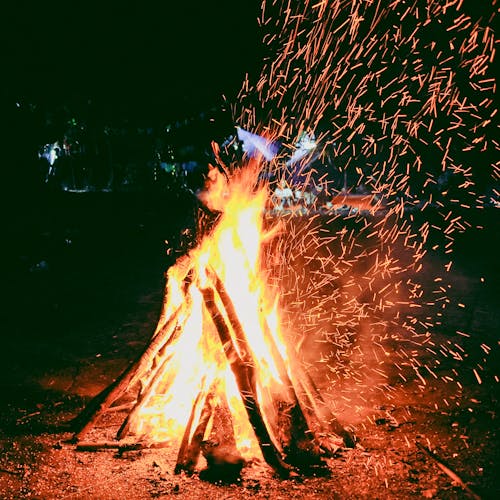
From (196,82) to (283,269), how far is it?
214 inches

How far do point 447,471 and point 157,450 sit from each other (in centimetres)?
208

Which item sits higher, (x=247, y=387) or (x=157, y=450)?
(x=247, y=387)

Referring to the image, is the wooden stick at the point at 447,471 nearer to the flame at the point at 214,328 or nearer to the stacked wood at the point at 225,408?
the stacked wood at the point at 225,408

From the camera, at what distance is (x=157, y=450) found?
10.4 ft

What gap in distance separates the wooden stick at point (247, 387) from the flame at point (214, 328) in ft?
0.19

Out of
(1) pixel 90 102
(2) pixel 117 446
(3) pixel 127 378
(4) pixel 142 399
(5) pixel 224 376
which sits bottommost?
(2) pixel 117 446

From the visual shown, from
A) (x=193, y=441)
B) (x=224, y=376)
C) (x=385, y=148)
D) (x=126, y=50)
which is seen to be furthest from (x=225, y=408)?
(x=385, y=148)

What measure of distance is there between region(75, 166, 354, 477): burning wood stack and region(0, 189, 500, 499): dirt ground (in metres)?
0.18

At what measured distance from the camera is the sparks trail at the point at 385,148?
5770 mm

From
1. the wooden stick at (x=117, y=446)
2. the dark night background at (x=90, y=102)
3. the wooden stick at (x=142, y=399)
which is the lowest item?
the wooden stick at (x=117, y=446)

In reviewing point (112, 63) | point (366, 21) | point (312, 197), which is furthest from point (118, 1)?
point (312, 197)

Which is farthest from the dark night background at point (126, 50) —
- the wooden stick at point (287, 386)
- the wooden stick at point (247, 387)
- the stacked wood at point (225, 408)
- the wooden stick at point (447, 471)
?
the wooden stick at point (447, 471)

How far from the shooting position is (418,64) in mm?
12570

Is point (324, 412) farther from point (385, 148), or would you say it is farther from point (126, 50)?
point (385, 148)
